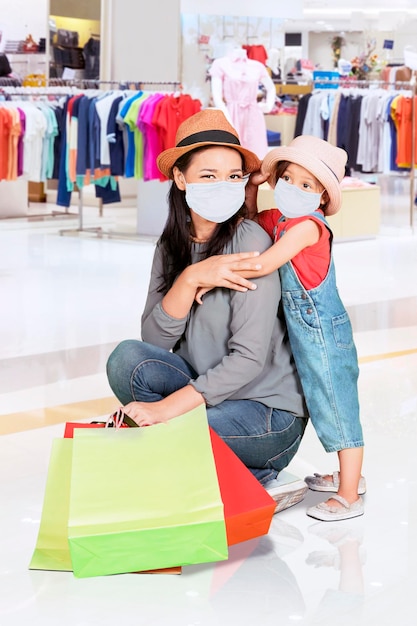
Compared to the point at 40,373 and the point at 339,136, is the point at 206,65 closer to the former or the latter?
the point at 339,136

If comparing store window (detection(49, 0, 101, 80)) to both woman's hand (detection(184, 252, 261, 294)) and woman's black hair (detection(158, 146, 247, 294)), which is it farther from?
woman's hand (detection(184, 252, 261, 294))

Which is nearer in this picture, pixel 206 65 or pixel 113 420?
pixel 113 420

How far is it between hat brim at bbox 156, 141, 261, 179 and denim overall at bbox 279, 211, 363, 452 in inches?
8.7

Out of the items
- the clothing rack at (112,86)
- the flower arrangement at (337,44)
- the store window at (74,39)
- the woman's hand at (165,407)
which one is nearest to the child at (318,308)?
the woman's hand at (165,407)

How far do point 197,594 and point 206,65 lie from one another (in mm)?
9818

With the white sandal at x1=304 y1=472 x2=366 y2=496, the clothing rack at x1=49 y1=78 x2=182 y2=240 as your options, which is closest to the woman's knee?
the white sandal at x1=304 y1=472 x2=366 y2=496

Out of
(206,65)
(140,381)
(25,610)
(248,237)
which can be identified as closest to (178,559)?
(25,610)

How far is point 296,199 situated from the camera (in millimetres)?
2744

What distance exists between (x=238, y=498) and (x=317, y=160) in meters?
0.88

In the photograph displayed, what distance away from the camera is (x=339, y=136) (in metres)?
10.4

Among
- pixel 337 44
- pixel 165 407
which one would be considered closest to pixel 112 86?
pixel 165 407

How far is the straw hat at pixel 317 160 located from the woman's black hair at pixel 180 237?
19cm

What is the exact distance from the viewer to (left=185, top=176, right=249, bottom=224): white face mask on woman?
2684 millimetres

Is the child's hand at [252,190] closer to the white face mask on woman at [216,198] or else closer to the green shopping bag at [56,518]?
the white face mask on woman at [216,198]
